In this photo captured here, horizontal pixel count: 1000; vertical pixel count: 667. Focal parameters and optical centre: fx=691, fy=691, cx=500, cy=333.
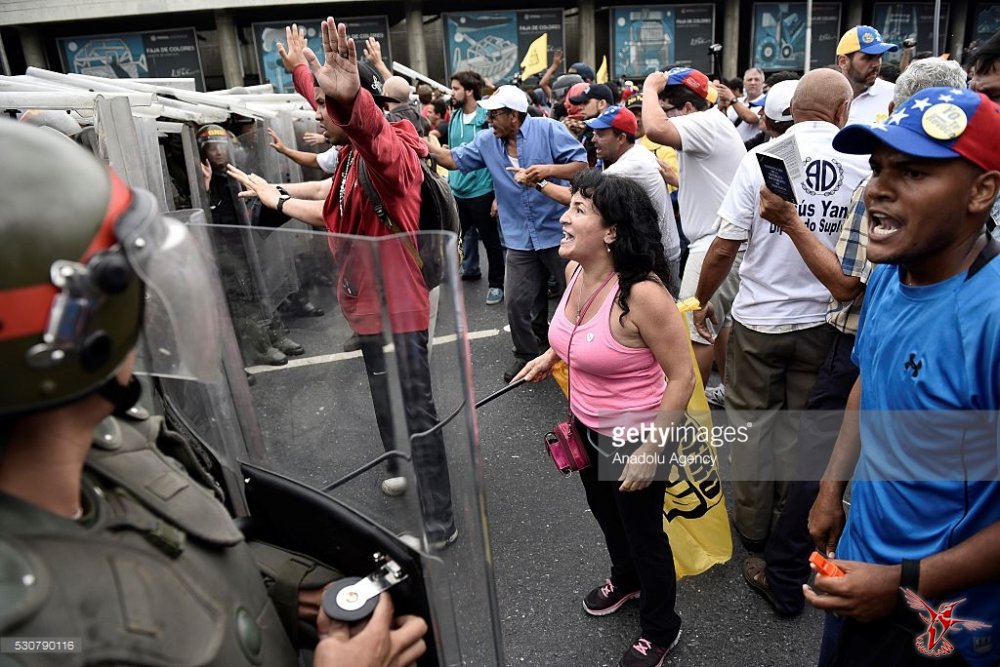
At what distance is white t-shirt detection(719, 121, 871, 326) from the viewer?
2.71 m

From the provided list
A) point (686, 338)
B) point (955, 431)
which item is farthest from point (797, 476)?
point (955, 431)

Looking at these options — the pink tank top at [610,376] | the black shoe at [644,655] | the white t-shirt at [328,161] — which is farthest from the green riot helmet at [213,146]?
the black shoe at [644,655]

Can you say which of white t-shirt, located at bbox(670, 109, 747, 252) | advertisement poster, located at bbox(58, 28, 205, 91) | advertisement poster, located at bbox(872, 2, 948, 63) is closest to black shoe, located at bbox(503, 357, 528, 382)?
white t-shirt, located at bbox(670, 109, 747, 252)

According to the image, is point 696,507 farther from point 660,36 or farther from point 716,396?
point 660,36

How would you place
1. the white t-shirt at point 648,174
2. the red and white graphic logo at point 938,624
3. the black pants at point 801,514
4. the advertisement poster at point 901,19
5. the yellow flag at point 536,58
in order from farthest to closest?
the advertisement poster at point 901,19, the yellow flag at point 536,58, the white t-shirt at point 648,174, the black pants at point 801,514, the red and white graphic logo at point 938,624

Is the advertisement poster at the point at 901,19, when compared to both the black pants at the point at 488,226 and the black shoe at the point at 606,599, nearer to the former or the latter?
the black pants at the point at 488,226

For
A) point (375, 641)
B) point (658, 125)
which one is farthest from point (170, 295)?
point (658, 125)

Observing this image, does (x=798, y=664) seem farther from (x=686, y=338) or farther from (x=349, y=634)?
(x=349, y=634)

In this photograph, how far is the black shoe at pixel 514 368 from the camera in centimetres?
497

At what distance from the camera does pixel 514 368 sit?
5.05 meters

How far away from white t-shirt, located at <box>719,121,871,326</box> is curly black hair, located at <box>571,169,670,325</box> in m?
0.59

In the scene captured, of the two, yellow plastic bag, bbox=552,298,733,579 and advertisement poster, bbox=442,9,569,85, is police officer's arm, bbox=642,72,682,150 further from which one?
advertisement poster, bbox=442,9,569,85

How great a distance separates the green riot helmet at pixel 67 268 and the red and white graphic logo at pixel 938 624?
61.6 inches

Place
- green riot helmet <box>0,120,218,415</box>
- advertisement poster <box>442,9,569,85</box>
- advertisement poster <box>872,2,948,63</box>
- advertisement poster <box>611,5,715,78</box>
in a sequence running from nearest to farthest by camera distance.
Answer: green riot helmet <box>0,120,218,415</box>
advertisement poster <box>442,9,569,85</box>
advertisement poster <box>611,5,715,78</box>
advertisement poster <box>872,2,948,63</box>
